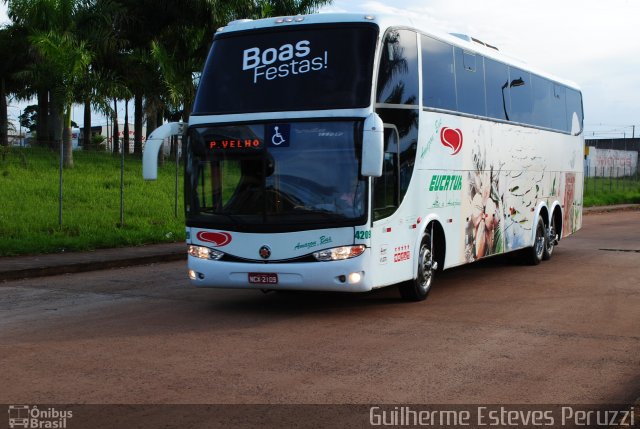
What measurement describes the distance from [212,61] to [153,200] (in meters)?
14.6

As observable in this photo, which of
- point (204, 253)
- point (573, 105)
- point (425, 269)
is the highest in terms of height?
point (573, 105)

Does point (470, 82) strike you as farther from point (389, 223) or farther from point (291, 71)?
point (291, 71)

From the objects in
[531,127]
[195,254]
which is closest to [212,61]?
[195,254]

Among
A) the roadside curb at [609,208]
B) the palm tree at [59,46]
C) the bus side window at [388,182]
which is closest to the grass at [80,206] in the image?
the palm tree at [59,46]

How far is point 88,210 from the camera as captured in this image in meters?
22.3

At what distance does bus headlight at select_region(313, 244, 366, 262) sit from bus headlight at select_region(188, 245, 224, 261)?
1225 mm

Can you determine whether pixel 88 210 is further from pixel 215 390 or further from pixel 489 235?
pixel 215 390

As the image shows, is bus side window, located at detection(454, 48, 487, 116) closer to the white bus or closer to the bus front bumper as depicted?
the white bus

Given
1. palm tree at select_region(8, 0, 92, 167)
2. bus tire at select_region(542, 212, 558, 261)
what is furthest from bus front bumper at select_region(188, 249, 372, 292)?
palm tree at select_region(8, 0, 92, 167)

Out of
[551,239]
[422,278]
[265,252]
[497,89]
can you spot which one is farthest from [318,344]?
[551,239]

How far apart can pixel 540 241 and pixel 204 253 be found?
8.49m

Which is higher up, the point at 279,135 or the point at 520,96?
the point at 520,96

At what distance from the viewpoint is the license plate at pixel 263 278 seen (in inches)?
397

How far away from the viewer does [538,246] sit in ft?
55.0
